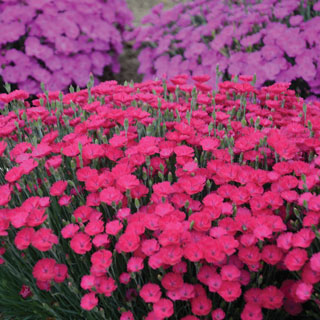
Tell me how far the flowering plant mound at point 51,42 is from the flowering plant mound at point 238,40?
44cm

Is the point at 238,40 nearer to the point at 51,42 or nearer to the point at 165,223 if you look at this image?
the point at 51,42

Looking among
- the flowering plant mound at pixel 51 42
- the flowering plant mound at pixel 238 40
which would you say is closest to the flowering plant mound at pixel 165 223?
the flowering plant mound at pixel 238 40

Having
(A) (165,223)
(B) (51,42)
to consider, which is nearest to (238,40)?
(B) (51,42)

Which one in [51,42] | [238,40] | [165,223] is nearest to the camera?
[165,223]

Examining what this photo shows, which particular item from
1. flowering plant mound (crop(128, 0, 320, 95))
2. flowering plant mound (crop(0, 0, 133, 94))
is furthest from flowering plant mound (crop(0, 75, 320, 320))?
flowering plant mound (crop(0, 0, 133, 94))

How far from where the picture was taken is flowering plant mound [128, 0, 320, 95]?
300cm

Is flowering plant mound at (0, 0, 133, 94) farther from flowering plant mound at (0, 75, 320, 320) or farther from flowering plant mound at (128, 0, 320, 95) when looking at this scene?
flowering plant mound at (0, 75, 320, 320)

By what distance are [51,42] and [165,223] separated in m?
2.86

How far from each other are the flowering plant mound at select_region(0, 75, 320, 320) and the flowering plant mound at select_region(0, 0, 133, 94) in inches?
65.4

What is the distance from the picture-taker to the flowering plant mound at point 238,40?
3.00 m

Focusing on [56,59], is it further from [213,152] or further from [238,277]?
[238,277]

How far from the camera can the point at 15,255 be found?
169 centimetres

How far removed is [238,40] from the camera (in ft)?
11.1

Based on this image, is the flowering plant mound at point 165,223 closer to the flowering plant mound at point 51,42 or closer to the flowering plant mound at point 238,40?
the flowering plant mound at point 238,40
